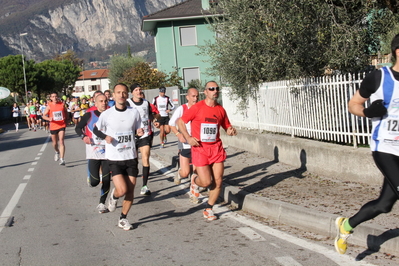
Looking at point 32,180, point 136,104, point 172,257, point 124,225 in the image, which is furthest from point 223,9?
point 172,257

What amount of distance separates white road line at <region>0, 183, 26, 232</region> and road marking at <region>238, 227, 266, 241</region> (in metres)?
3.42

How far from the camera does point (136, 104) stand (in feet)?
30.9

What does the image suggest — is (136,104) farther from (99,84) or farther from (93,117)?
(99,84)

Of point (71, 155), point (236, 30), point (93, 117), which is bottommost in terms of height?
point (71, 155)

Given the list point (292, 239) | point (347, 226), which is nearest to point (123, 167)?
point (292, 239)

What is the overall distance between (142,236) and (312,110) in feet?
16.8

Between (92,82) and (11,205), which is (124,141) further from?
(92,82)

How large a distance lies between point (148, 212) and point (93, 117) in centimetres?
194

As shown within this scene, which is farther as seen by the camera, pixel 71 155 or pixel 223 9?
pixel 71 155

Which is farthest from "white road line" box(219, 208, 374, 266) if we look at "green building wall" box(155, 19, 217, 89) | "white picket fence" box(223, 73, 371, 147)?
"green building wall" box(155, 19, 217, 89)

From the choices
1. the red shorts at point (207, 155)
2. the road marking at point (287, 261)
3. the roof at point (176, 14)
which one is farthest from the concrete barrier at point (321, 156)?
the roof at point (176, 14)

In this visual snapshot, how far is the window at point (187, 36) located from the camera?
127ft

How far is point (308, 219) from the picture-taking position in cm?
629

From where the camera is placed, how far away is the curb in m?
5.22
